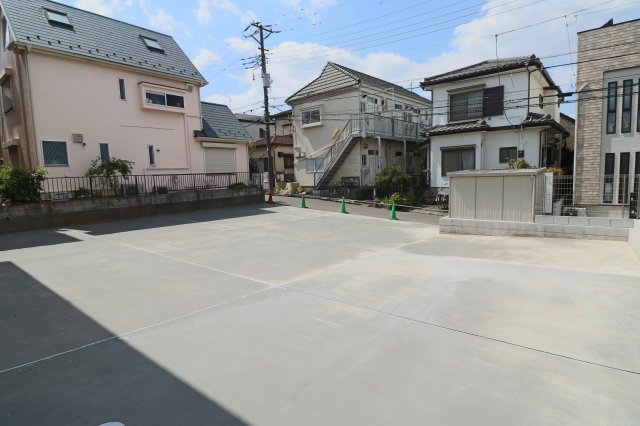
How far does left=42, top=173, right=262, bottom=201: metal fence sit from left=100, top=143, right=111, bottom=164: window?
3.60 feet

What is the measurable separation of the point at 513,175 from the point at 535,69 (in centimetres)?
1039

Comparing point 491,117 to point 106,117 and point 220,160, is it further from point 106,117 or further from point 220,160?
point 106,117

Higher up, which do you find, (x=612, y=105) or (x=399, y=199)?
(x=612, y=105)

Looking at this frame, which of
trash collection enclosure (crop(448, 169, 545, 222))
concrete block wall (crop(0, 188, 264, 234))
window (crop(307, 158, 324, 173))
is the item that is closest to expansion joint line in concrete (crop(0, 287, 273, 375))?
trash collection enclosure (crop(448, 169, 545, 222))

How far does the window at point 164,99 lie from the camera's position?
16.2 m

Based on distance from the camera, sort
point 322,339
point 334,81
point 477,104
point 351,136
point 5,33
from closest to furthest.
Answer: point 322,339 → point 5,33 → point 477,104 → point 351,136 → point 334,81

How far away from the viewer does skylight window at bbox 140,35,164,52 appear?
17.4 metres

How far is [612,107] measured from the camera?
483 inches

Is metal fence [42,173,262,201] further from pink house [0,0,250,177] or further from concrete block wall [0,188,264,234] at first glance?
pink house [0,0,250,177]

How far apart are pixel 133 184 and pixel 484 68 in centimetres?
1729

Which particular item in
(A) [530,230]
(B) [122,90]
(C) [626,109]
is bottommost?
(A) [530,230]

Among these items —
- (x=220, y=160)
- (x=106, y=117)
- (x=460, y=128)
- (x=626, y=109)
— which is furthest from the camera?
(x=220, y=160)

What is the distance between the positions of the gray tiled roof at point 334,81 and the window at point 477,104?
573 centimetres

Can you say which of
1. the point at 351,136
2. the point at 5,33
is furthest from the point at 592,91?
the point at 5,33
